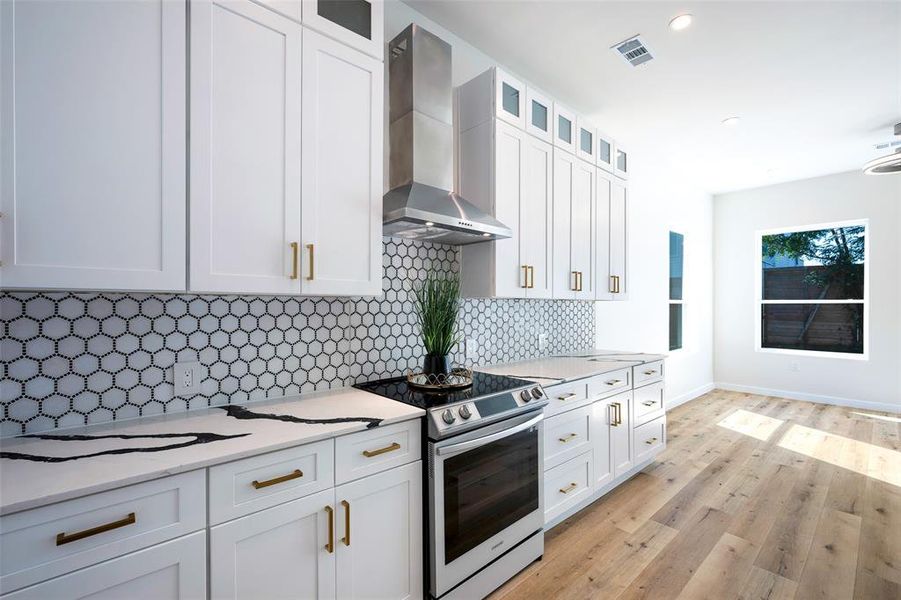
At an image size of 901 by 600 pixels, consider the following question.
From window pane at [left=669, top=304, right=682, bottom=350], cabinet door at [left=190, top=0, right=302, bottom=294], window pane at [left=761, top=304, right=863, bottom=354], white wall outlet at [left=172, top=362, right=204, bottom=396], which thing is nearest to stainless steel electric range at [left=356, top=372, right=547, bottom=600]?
white wall outlet at [left=172, top=362, right=204, bottom=396]

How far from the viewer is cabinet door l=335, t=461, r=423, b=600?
1.50 m

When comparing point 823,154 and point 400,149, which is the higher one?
point 823,154

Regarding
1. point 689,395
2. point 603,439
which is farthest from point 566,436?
point 689,395

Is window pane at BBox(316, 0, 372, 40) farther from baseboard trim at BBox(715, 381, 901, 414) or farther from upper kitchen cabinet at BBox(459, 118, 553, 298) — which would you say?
baseboard trim at BBox(715, 381, 901, 414)

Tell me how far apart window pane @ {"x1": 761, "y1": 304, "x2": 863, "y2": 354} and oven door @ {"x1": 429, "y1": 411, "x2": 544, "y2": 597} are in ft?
18.8

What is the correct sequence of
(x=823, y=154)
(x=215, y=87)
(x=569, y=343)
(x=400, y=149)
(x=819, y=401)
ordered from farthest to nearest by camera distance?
(x=819, y=401)
(x=823, y=154)
(x=569, y=343)
(x=400, y=149)
(x=215, y=87)

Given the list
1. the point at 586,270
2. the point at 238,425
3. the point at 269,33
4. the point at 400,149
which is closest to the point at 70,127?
Answer: the point at 269,33

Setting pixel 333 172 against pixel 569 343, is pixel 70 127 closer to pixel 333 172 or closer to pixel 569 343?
pixel 333 172

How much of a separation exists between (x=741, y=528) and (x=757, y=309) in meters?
4.67

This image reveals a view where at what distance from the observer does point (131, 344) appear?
1.58 meters

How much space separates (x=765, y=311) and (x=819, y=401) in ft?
4.44

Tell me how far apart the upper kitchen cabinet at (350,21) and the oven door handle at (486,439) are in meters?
1.77

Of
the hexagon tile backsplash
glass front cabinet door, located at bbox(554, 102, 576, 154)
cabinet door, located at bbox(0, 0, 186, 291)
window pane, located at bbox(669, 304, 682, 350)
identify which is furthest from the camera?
window pane, located at bbox(669, 304, 682, 350)

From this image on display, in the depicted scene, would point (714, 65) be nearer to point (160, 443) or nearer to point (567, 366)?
point (567, 366)
